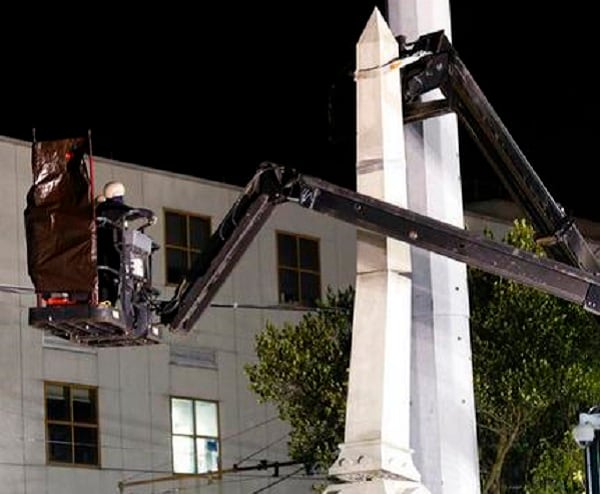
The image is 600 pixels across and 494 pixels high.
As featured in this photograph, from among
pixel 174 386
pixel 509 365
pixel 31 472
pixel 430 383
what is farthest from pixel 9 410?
pixel 430 383

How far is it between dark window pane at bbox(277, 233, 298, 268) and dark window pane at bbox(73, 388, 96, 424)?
6395 mm

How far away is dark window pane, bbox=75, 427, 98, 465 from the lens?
36719mm

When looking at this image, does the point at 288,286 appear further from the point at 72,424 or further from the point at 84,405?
the point at 72,424

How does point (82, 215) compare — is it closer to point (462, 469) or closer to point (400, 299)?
point (400, 299)

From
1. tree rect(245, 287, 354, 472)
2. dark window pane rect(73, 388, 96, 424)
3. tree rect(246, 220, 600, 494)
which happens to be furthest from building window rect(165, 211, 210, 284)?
tree rect(245, 287, 354, 472)

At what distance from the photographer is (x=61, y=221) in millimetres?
11164

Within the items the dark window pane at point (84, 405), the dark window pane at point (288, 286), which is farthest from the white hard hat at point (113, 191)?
the dark window pane at point (288, 286)

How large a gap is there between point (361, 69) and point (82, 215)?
7.36ft

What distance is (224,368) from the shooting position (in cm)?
3944

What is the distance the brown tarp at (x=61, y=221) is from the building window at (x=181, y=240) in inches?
1077

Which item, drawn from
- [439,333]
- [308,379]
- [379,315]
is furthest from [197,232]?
[379,315]

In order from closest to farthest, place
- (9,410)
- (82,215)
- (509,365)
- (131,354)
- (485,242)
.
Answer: (82,215) < (485,242) < (509,365) < (9,410) < (131,354)

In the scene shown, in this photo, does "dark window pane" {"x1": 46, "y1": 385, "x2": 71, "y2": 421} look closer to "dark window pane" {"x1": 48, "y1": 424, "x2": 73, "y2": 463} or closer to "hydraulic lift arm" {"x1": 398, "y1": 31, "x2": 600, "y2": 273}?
"dark window pane" {"x1": 48, "y1": 424, "x2": 73, "y2": 463}

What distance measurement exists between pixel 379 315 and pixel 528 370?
19.4 m
